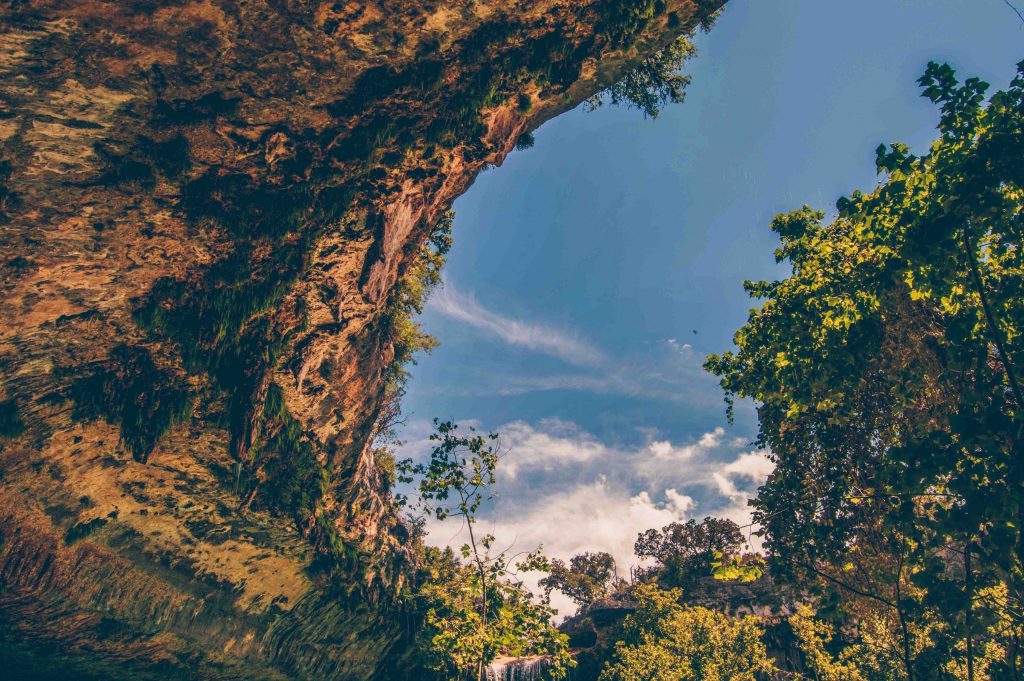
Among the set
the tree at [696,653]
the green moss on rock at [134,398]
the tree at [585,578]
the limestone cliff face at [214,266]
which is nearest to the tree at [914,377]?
the limestone cliff face at [214,266]

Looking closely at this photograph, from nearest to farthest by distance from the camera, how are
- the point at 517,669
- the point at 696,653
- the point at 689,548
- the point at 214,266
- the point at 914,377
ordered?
the point at 914,377
the point at 214,266
the point at 696,653
the point at 517,669
the point at 689,548

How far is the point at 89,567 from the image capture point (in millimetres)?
10641

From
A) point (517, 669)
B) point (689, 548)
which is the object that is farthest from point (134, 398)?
point (689, 548)

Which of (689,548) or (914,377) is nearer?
(914,377)

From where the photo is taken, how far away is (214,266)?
9.98m

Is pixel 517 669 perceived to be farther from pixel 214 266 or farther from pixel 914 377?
pixel 914 377

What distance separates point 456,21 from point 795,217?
32.9 feet

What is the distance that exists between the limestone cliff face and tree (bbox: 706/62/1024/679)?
7461 millimetres

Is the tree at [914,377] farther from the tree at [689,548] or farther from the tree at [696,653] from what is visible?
the tree at [689,548]

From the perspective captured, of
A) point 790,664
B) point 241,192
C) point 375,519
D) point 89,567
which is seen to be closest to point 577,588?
point 790,664

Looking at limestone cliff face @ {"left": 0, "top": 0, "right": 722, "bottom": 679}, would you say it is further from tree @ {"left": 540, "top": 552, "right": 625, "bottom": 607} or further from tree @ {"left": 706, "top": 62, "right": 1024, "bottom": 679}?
tree @ {"left": 540, "top": 552, "right": 625, "bottom": 607}

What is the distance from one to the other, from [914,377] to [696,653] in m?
25.4

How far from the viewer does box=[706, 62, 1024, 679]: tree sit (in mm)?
3477

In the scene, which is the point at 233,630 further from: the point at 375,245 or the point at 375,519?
the point at 375,245
